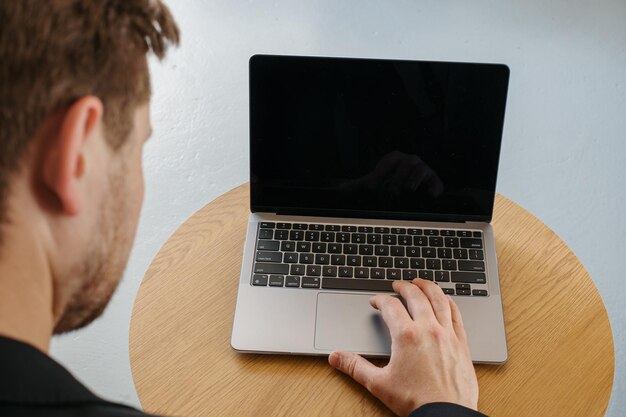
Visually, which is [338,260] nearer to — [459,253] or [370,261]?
[370,261]

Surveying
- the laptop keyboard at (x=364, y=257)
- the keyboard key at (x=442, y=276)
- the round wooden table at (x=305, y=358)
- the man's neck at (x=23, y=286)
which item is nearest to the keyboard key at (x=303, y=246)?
the laptop keyboard at (x=364, y=257)

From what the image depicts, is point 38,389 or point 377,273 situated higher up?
point 38,389

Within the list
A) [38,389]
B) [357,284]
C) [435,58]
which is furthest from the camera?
[435,58]

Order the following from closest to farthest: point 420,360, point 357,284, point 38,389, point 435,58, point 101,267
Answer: point 38,389, point 101,267, point 420,360, point 357,284, point 435,58

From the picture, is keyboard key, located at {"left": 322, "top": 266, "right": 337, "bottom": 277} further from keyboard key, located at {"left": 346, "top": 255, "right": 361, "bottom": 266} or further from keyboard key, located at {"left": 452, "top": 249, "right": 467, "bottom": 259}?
keyboard key, located at {"left": 452, "top": 249, "right": 467, "bottom": 259}

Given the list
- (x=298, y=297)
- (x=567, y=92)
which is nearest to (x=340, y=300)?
(x=298, y=297)

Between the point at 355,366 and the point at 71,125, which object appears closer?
the point at 71,125

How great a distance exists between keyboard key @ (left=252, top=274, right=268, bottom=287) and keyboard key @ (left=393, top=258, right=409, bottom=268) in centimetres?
21

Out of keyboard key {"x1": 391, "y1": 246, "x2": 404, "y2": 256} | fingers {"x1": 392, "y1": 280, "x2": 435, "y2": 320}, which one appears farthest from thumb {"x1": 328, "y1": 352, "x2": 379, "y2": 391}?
keyboard key {"x1": 391, "y1": 246, "x2": 404, "y2": 256}

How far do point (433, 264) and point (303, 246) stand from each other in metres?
0.21

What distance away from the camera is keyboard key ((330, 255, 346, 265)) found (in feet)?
3.39

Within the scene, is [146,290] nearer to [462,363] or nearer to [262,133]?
[262,133]

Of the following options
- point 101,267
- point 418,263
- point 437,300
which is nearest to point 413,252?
point 418,263

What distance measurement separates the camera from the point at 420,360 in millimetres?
875
